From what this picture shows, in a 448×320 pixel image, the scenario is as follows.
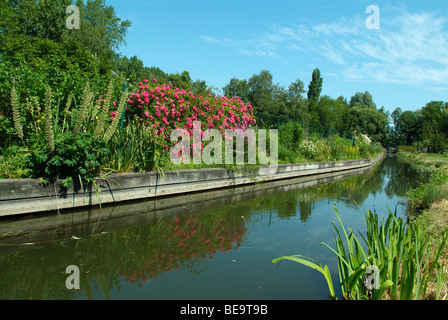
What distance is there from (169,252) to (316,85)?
89618 millimetres

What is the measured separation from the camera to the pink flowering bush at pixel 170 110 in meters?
7.21

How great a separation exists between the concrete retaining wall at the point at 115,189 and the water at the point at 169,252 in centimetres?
20

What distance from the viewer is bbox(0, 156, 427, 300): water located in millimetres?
2596

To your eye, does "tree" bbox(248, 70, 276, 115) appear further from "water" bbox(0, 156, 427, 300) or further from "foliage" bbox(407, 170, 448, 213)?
"water" bbox(0, 156, 427, 300)

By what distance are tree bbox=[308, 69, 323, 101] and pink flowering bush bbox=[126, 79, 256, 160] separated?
82583 millimetres

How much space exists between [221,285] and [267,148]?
28.8 ft

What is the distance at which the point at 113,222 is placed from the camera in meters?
4.42

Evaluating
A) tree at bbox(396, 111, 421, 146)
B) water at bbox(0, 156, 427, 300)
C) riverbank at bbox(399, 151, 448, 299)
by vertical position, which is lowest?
water at bbox(0, 156, 427, 300)

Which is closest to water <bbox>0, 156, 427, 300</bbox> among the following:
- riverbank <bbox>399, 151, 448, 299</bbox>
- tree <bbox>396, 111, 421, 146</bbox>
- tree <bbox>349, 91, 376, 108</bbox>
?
riverbank <bbox>399, 151, 448, 299</bbox>

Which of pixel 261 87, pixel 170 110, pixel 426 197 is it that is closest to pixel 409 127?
pixel 261 87

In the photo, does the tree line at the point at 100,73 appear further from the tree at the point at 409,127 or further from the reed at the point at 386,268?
the reed at the point at 386,268

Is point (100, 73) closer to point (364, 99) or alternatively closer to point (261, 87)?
point (261, 87)
